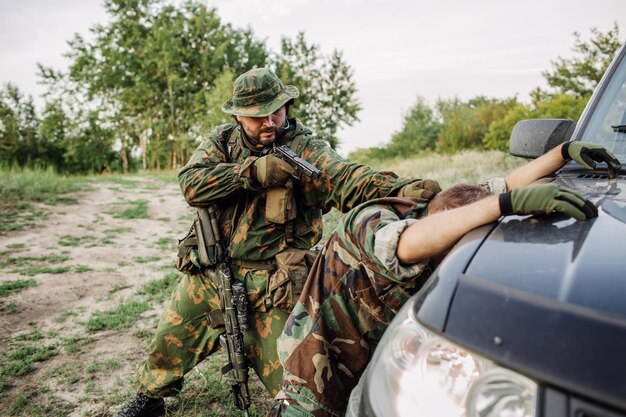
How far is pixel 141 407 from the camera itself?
283 centimetres

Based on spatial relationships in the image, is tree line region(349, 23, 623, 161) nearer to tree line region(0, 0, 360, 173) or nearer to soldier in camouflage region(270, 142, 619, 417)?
tree line region(0, 0, 360, 173)

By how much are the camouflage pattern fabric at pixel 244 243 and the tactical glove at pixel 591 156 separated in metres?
0.99

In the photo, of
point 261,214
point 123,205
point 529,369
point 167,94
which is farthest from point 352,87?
point 529,369

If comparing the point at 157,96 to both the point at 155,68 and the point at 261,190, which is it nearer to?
the point at 155,68

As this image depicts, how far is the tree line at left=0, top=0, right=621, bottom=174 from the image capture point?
31.1 metres

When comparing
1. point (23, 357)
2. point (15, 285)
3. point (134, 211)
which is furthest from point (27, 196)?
point (23, 357)

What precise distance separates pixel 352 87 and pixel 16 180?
23.4m

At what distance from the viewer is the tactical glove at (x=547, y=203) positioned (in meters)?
1.11

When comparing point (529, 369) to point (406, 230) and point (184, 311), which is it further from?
point (184, 311)

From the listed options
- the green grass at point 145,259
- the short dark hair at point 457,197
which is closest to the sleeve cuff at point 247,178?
the short dark hair at point 457,197

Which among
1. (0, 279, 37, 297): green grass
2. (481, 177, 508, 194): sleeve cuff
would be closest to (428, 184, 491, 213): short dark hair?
(481, 177, 508, 194): sleeve cuff

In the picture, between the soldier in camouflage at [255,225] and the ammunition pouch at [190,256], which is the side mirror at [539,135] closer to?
the soldier in camouflage at [255,225]

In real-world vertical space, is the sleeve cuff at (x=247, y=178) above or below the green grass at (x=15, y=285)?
above

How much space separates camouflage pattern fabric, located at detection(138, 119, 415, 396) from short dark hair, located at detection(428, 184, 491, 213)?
0.97 m
